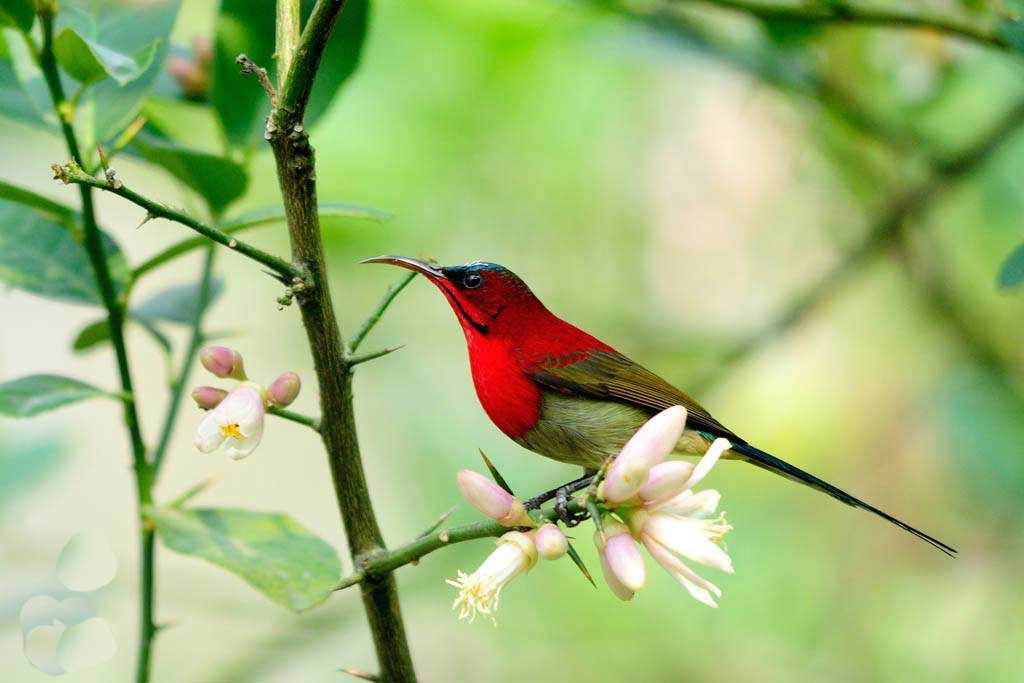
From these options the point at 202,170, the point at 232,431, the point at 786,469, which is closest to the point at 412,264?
the point at 202,170

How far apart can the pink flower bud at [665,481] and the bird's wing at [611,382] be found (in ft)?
2.68

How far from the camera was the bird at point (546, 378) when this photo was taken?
7.97ft

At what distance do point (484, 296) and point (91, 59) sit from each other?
3.44 feet

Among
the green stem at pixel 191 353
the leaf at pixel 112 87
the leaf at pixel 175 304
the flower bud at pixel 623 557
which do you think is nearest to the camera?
the flower bud at pixel 623 557

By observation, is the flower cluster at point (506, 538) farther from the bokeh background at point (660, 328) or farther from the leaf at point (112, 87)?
the bokeh background at point (660, 328)

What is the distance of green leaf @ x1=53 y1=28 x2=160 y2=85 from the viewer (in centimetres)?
162

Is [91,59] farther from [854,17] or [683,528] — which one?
[854,17]

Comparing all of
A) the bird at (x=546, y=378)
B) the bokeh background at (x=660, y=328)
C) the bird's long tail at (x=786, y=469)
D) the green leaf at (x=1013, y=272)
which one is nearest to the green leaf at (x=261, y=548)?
the bird at (x=546, y=378)

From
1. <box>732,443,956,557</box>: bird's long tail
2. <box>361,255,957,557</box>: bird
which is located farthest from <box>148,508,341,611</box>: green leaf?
<box>732,443,956,557</box>: bird's long tail

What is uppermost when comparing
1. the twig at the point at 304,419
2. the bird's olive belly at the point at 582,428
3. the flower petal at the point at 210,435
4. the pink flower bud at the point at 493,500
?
the bird's olive belly at the point at 582,428

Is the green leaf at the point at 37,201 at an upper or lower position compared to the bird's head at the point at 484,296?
lower

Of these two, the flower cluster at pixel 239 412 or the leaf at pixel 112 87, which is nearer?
the flower cluster at pixel 239 412

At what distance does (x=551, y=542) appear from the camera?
1.57 m

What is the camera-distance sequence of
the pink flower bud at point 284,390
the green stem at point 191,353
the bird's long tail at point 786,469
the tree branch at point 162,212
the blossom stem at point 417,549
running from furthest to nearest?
the bird's long tail at point 786,469 < the green stem at point 191,353 < the pink flower bud at point 284,390 < the blossom stem at point 417,549 < the tree branch at point 162,212
